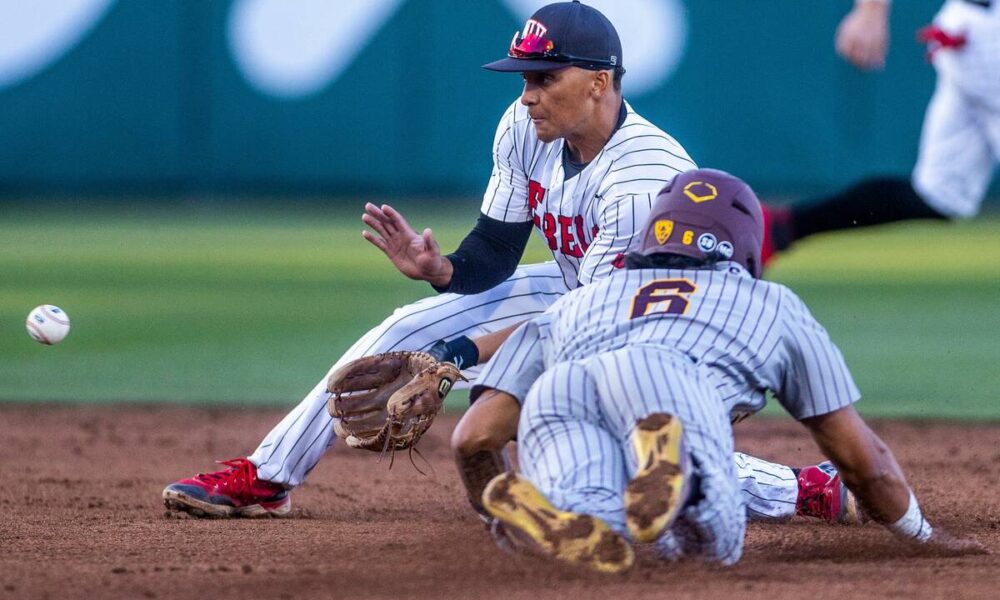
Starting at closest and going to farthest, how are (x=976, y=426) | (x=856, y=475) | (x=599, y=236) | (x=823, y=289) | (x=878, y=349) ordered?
1. (x=856, y=475)
2. (x=599, y=236)
3. (x=976, y=426)
4. (x=878, y=349)
5. (x=823, y=289)

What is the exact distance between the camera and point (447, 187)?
14.1m

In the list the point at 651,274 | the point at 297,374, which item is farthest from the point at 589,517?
the point at 297,374

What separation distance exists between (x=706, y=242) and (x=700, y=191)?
0.53 feet

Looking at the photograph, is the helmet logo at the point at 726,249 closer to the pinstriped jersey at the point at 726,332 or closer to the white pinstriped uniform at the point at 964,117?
the pinstriped jersey at the point at 726,332

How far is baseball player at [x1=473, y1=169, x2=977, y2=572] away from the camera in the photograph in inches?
119

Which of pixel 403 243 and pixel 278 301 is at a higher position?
pixel 403 243

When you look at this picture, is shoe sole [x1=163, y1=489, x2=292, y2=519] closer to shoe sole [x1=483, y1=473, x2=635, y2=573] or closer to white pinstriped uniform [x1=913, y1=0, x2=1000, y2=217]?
shoe sole [x1=483, y1=473, x2=635, y2=573]

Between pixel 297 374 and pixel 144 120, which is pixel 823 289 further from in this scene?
pixel 144 120

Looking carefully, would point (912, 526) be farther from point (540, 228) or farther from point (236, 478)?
point (236, 478)

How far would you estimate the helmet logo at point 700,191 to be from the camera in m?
3.50

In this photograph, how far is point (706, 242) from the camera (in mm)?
3412

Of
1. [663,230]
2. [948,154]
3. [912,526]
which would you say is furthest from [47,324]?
[948,154]

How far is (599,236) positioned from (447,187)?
1019 centimetres

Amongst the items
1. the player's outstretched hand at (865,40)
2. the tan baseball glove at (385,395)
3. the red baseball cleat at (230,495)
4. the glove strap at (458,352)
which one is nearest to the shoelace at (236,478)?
the red baseball cleat at (230,495)
